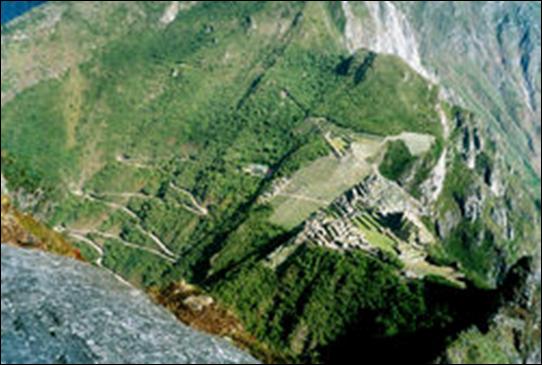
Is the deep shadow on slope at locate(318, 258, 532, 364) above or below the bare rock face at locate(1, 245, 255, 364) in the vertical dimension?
below

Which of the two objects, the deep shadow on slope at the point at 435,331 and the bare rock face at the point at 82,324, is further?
the deep shadow on slope at the point at 435,331

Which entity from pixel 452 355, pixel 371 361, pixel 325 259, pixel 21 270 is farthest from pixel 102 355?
pixel 325 259

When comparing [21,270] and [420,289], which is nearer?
[21,270]

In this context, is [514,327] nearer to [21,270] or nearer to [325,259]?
[325,259]

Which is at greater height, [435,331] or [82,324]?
A: [82,324]

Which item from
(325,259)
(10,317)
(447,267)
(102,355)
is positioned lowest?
(447,267)

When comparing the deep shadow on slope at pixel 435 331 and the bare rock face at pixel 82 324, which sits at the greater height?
the bare rock face at pixel 82 324

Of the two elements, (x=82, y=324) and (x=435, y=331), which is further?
(x=435, y=331)

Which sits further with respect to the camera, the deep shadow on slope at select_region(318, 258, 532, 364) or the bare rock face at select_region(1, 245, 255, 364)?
the deep shadow on slope at select_region(318, 258, 532, 364)
